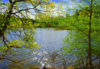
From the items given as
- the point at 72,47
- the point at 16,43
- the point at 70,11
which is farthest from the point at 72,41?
the point at 16,43

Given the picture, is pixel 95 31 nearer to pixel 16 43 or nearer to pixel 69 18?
pixel 69 18

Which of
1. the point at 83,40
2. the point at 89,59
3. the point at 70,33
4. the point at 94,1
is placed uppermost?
the point at 94,1

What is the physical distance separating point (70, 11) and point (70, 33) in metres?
1.04

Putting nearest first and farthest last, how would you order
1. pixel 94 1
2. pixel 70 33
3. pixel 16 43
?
pixel 94 1
pixel 70 33
pixel 16 43

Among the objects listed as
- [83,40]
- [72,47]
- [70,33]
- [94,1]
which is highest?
[94,1]

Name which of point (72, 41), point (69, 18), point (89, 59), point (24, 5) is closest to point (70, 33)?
point (72, 41)

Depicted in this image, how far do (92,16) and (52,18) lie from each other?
1.79 meters

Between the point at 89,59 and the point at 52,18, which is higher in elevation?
the point at 52,18

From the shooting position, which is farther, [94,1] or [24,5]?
[24,5]

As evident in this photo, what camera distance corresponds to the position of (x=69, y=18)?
480 cm

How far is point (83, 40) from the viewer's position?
16.3 ft

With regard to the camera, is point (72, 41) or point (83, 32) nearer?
point (83, 32)

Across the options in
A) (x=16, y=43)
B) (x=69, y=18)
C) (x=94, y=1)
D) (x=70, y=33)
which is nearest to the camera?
(x=94, y=1)

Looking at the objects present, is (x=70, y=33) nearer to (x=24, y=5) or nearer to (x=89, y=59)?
(x=89, y=59)
